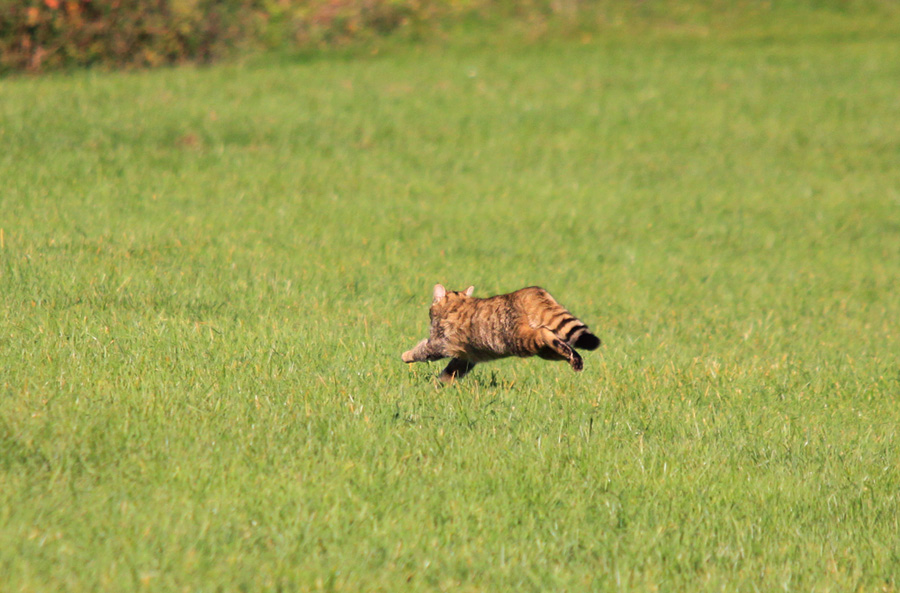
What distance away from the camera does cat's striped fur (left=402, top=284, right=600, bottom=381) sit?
22.6 ft

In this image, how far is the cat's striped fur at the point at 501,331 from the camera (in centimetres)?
690

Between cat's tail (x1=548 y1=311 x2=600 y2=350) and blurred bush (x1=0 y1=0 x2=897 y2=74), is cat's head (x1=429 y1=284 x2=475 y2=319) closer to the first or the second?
cat's tail (x1=548 y1=311 x2=600 y2=350)

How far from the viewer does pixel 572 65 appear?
87.8 ft

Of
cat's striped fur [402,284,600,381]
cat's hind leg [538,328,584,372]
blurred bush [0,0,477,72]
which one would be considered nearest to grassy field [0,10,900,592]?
cat's striped fur [402,284,600,381]

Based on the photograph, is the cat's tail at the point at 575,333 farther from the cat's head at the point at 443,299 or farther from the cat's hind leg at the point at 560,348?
the cat's head at the point at 443,299

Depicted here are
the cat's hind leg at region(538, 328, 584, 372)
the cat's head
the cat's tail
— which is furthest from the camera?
the cat's head

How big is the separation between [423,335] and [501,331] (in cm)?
270

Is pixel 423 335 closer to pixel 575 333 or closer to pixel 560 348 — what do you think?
pixel 560 348

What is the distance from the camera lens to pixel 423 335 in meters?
10.0

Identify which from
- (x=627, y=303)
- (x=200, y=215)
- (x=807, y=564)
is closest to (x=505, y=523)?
(x=807, y=564)

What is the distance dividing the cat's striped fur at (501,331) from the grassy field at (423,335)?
340mm

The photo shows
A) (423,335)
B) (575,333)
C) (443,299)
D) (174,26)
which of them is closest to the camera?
(575,333)

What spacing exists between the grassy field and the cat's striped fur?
340 mm

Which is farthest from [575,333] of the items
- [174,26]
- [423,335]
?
[174,26]
